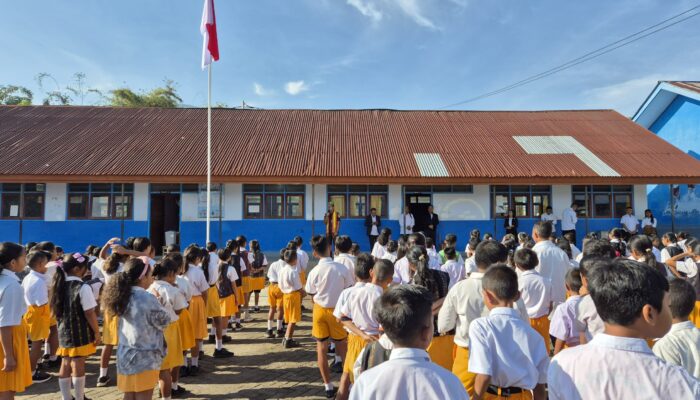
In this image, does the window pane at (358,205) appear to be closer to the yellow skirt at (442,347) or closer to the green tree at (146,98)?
the yellow skirt at (442,347)

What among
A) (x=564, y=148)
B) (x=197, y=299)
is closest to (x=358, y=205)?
(x=564, y=148)

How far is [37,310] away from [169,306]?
7.34ft

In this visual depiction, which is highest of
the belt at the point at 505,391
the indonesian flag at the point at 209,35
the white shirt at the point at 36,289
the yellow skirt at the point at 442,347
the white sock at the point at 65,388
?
the indonesian flag at the point at 209,35

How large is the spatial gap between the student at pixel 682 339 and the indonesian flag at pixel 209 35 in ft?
38.6

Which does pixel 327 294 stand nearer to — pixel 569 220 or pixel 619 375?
pixel 619 375

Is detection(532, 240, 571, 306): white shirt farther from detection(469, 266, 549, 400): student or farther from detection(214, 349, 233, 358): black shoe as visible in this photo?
detection(214, 349, 233, 358): black shoe

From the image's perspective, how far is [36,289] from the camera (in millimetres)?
4402

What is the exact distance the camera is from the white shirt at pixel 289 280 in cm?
592

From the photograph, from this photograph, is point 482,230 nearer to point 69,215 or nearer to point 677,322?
point 677,322

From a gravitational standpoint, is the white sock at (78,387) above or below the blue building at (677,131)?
below

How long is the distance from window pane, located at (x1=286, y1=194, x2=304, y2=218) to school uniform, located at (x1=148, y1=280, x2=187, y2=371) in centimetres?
938

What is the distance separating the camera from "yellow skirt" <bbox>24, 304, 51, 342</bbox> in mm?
4738

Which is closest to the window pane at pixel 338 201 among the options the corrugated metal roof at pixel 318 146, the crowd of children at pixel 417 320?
the corrugated metal roof at pixel 318 146

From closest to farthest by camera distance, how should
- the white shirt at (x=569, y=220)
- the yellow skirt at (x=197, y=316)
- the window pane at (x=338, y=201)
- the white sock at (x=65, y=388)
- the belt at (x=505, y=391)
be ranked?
the belt at (x=505, y=391) < the white sock at (x=65, y=388) < the yellow skirt at (x=197, y=316) < the white shirt at (x=569, y=220) < the window pane at (x=338, y=201)
